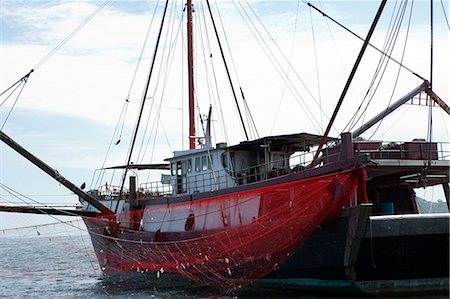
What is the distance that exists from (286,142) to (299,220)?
657 cm

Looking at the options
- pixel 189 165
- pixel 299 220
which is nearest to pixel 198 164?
pixel 189 165

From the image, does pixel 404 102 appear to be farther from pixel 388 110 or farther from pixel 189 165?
pixel 189 165

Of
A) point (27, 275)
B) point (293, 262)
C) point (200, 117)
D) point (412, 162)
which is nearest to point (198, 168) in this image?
point (200, 117)

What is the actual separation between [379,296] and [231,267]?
5644 millimetres

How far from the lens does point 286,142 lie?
2717 cm

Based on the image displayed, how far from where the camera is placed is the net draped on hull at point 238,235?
67.9ft

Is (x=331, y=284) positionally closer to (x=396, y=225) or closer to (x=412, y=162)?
(x=396, y=225)

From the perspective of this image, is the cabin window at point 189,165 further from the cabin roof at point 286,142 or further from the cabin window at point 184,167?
the cabin roof at point 286,142

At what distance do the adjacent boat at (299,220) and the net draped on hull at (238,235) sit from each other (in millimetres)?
40

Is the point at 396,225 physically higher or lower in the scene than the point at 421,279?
higher

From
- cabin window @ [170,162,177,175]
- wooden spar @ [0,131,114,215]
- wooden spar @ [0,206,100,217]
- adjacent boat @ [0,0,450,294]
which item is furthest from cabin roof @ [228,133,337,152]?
wooden spar @ [0,206,100,217]

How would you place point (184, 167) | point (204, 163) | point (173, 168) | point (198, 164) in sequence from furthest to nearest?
point (173, 168)
point (184, 167)
point (198, 164)
point (204, 163)

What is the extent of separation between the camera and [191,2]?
33375 millimetres

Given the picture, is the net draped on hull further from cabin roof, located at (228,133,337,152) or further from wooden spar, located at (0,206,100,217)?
cabin roof, located at (228,133,337,152)
